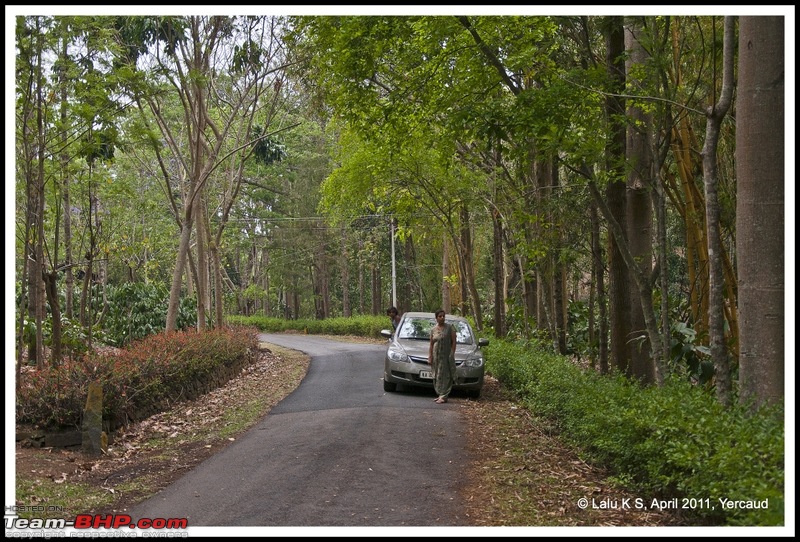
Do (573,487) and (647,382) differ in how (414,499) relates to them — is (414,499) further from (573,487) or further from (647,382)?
(647,382)

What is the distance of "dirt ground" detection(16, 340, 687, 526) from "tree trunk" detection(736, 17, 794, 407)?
1539mm

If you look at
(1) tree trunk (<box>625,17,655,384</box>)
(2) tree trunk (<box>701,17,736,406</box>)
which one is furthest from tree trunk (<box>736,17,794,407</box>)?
(1) tree trunk (<box>625,17,655,384</box>)

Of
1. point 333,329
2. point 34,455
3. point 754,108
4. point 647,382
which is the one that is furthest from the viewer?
point 333,329

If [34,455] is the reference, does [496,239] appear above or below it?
above

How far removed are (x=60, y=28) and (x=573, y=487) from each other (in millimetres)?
9807

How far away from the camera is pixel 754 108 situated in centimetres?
666

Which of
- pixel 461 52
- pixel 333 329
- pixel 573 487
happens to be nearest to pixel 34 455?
pixel 573 487

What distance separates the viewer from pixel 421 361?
14.8m

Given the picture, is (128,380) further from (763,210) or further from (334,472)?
(763,210)

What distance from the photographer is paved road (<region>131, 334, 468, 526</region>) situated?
6523mm

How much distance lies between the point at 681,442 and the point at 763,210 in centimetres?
210

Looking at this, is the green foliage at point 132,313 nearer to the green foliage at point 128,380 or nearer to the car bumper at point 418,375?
the green foliage at point 128,380

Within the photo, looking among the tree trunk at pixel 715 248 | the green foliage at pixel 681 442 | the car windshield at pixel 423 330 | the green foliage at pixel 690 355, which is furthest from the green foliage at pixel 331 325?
the tree trunk at pixel 715 248

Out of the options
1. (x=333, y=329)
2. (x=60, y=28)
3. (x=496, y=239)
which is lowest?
(x=333, y=329)
